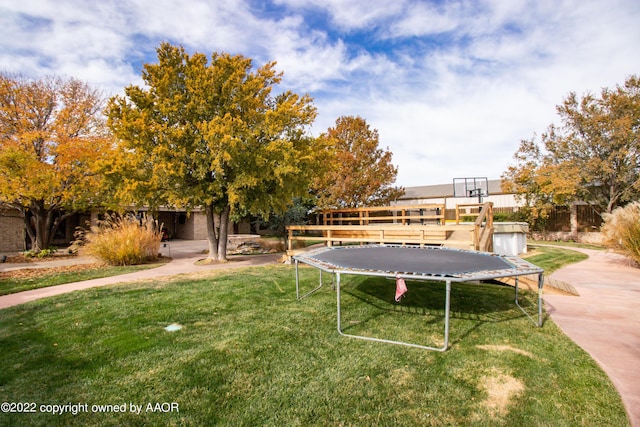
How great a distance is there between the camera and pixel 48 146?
10.9m

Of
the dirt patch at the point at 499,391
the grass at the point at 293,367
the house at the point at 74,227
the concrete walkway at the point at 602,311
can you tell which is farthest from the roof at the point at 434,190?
the dirt patch at the point at 499,391

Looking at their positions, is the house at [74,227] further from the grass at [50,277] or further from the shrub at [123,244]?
the grass at [50,277]

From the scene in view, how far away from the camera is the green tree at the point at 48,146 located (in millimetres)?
9797

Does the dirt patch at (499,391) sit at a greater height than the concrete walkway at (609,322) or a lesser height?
greater

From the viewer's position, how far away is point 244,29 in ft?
26.8

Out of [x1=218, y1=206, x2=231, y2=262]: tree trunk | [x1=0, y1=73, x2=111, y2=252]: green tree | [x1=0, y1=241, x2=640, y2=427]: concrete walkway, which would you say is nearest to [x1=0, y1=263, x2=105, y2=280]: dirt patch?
[x1=0, y1=241, x2=640, y2=427]: concrete walkway

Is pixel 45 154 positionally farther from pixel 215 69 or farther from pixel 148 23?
pixel 215 69

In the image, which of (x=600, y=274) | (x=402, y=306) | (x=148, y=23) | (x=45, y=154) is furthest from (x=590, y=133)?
(x=45, y=154)

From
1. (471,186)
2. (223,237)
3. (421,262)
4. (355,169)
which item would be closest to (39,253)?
(223,237)

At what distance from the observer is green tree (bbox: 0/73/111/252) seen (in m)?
9.80

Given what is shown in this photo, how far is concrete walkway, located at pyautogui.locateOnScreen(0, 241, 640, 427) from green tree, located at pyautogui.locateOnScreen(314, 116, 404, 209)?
814 cm

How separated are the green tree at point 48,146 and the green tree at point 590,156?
2124 cm

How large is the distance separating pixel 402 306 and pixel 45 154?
13114 millimetres

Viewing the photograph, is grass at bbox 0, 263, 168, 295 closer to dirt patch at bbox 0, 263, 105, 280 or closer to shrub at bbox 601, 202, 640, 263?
dirt patch at bbox 0, 263, 105, 280
